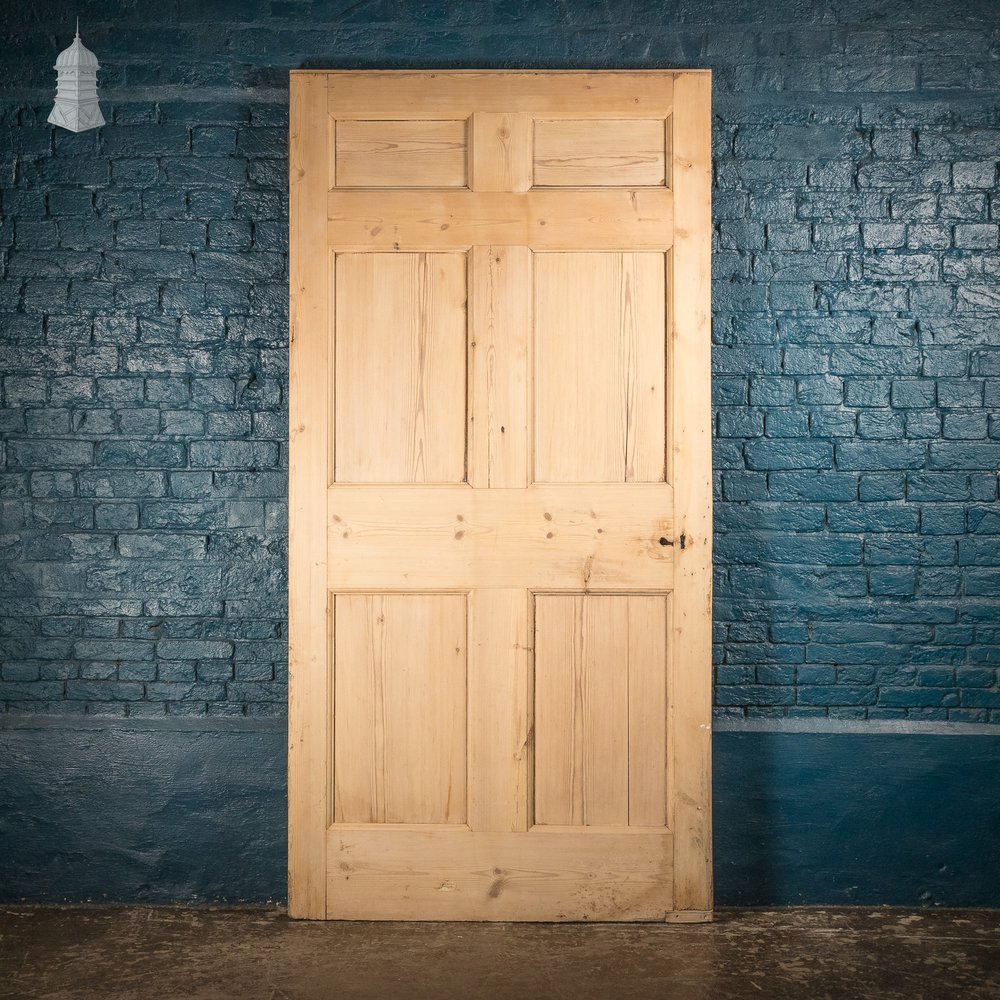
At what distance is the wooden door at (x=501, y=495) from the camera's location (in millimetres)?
2713

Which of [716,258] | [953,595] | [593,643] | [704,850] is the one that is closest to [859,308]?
[716,258]

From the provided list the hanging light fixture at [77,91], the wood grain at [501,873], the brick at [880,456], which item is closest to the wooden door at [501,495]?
the wood grain at [501,873]

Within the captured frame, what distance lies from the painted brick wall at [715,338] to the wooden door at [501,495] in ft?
0.66

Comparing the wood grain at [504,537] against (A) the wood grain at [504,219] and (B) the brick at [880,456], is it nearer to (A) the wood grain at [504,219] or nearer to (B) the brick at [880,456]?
(B) the brick at [880,456]

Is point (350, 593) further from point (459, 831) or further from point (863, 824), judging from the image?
point (863, 824)

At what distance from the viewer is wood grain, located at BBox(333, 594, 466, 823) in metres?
2.74

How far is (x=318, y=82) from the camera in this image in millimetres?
2717

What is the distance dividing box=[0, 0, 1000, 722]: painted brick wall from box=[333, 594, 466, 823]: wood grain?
30 centimetres

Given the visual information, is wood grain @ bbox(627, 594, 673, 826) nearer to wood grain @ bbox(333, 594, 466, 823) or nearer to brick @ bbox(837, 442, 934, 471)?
wood grain @ bbox(333, 594, 466, 823)

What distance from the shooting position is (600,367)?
273 cm

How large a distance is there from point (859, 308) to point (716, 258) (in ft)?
1.54

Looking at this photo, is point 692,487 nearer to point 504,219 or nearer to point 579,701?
point 579,701

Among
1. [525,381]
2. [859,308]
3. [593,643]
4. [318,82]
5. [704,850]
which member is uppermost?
[318,82]

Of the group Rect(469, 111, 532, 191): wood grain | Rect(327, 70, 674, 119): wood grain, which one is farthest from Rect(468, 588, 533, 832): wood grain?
Rect(327, 70, 674, 119): wood grain
